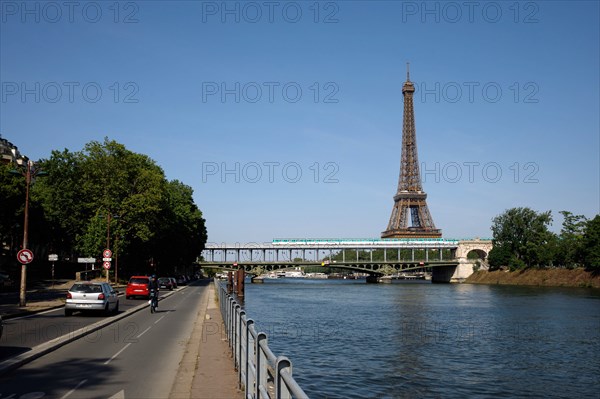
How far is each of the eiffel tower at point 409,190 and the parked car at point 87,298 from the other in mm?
137963

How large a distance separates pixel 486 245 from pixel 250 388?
131303mm

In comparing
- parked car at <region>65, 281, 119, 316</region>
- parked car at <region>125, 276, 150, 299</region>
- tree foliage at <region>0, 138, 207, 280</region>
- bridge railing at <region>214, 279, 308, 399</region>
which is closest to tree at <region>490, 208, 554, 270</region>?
tree foliage at <region>0, 138, 207, 280</region>

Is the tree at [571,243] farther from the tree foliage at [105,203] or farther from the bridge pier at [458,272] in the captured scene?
the tree foliage at [105,203]

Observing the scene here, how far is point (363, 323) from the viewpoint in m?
36.7

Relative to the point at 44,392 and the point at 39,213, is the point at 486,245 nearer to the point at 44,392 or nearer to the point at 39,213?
the point at 39,213

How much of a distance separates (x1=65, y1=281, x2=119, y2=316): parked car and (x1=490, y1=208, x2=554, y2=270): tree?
Answer: 94.2m

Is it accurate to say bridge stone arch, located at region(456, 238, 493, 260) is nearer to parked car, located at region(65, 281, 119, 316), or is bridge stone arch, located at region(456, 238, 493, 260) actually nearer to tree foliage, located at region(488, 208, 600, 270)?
tree foliage, located at region(488, 208, 600, 270)

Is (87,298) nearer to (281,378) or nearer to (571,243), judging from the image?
(281,378)

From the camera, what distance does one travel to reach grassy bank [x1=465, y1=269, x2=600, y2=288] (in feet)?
285

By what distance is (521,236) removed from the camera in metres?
114

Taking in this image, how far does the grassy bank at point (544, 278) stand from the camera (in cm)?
8681

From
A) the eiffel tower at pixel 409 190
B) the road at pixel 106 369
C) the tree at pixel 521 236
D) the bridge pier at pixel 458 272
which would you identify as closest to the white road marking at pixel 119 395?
the road at pixel 106 369

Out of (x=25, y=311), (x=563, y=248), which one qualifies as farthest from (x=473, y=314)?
(x=563, y=248)

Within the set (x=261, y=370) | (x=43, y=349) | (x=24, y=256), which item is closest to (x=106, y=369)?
(x=43, y=349)
